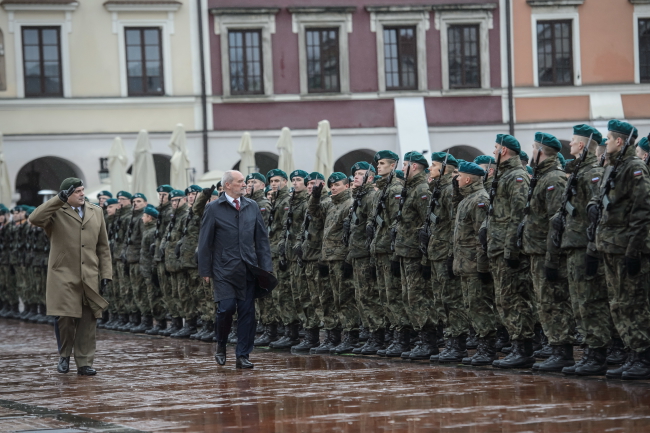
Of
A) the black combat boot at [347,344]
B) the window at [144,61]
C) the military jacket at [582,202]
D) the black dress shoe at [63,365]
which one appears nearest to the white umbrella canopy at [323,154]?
the window at [144,61]

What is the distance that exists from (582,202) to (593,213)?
0.49 meters

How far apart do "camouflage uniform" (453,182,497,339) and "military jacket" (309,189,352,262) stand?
2230mm

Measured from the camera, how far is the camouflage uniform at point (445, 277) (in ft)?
38.9

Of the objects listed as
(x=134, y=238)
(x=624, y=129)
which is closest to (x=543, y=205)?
(x=624, y=129)

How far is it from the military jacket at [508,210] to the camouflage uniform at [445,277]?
0.93 metres

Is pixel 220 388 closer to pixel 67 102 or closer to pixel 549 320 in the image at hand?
pixel 549 320

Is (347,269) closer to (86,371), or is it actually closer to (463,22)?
(86,371)

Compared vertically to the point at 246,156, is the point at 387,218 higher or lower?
lower

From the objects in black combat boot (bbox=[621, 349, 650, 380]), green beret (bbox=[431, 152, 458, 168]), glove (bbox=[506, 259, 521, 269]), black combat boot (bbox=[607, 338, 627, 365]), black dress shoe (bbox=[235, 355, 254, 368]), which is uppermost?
green beret (bbox=[431, 152, 458, 168])

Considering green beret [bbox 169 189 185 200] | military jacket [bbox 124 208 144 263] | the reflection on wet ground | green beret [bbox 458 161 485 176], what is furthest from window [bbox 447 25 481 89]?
green beret [bbox 458 161 485 176]

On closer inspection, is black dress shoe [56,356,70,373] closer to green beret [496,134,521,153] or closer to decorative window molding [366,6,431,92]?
green beret [496,134,521,153]

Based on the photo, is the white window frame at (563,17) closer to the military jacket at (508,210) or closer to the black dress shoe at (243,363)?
the military jacket at (508,210)

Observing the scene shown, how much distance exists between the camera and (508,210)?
11.1 meters

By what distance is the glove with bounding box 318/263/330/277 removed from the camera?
14.0 m
